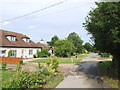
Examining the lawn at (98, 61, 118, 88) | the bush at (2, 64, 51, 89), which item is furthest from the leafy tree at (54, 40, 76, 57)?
the bush at (2, 64, 51, 89)

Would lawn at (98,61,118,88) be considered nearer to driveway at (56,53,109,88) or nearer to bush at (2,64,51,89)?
driveway at (56,53,109,88)

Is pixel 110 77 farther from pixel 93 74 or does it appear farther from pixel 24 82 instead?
pixel 24 82

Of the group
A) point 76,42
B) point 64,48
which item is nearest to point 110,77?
point 64,48

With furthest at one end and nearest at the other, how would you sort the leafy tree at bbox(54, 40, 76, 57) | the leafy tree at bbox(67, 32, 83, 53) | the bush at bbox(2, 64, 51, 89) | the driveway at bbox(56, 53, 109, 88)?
the leafy tree at bbox(67, 32, 83, 53) → the leafy tree at bbox(54, 40, 76, 57) → the driveway at bbox(56, 53, 109, 88) → the bush at bbox(2, 64, 51, 89)

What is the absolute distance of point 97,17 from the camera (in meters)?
8.07

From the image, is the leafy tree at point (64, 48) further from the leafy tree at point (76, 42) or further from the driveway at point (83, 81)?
the leafy tree at point (76, 42)

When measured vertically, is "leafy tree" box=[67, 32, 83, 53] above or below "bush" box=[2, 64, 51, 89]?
above

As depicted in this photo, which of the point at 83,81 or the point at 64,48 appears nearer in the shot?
the point at 83,81

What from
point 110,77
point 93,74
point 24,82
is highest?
point 24,82

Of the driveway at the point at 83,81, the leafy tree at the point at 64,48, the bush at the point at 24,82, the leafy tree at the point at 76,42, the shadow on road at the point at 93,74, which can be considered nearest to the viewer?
the bush at the point at 24,82

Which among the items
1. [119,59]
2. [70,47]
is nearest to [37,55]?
[70,47]

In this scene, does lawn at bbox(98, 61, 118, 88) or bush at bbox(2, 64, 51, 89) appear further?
lawn at bbox(98, 61, 118, 88)

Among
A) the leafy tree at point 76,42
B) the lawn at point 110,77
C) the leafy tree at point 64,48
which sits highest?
the leafy tree at point 76,42

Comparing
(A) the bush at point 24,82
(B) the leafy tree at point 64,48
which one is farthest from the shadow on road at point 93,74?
(B) the leafy tree at point 64,48
